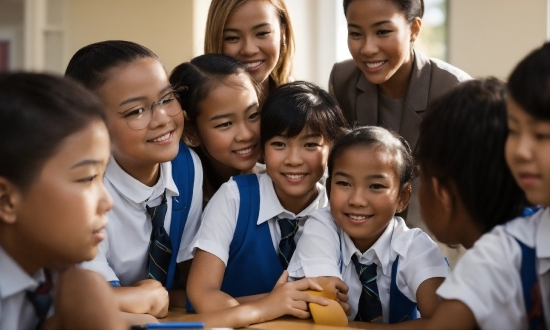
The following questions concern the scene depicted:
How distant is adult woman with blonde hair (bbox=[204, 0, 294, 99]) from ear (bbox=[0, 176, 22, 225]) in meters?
1.21

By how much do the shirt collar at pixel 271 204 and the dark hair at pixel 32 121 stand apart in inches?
27.7

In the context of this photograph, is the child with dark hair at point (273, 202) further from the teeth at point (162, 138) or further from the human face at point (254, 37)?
the human face at point (254, 37)

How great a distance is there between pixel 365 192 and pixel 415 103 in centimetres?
69

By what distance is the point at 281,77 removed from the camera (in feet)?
8.57

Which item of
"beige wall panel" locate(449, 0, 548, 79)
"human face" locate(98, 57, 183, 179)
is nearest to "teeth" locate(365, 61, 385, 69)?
"human face" locate(98, 57, 183, 179)

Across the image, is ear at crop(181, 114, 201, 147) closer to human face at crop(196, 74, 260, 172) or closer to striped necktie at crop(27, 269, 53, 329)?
human face at crop(196, 74, 260, 172)

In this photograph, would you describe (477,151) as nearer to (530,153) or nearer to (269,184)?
(530,153)

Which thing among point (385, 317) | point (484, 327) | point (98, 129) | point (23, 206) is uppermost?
point (98, 129)

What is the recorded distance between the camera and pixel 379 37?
93.4 inches

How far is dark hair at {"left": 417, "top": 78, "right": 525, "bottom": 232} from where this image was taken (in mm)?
1429

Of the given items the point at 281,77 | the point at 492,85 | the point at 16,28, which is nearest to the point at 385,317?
the point at 492,85

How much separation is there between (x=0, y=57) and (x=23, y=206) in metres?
3.35

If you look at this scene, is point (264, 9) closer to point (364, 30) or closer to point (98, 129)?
point (364, 30)

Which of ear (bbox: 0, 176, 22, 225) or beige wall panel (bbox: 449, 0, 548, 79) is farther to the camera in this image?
beige wall panel (bbox: 449, 0, 548, 79)
